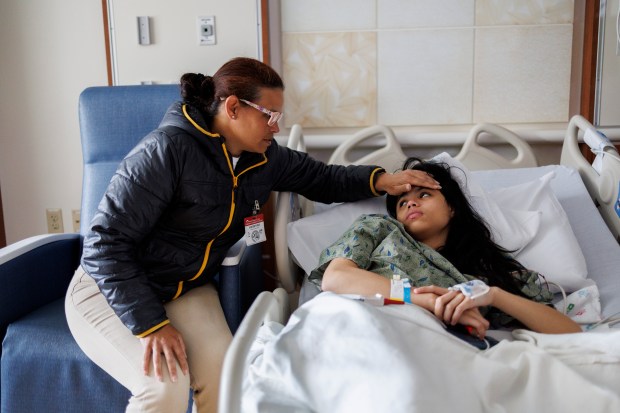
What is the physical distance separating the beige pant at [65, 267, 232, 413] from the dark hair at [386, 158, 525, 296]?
29.8 inches

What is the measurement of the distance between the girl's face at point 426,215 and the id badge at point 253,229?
46cm

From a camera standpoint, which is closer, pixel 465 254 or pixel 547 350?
pixel 547 350

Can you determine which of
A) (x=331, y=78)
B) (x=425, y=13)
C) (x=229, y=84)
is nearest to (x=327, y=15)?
(x=331, y=78)

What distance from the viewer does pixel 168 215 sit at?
1811 millimetres

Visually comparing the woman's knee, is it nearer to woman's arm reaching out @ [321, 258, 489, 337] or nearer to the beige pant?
the beige pant

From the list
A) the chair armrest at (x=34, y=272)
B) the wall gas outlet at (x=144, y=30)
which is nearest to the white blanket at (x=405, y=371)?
the chair armrest at (x=34, y=272)

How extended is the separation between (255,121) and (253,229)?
1.20 ft

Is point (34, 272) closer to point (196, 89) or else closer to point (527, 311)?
point (196, 89)

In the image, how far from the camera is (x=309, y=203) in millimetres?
2523

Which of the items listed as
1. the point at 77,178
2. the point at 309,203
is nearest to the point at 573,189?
the point at 309,203

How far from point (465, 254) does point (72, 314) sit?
3.95ft

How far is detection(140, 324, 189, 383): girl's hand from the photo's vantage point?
1.60 m

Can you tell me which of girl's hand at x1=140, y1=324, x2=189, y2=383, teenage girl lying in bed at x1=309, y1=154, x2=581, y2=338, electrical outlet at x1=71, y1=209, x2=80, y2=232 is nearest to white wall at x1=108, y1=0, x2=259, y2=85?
electrical outlet at x1=71, y1=209, x2=80, y2=232

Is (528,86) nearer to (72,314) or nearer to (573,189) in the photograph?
(573,189)
